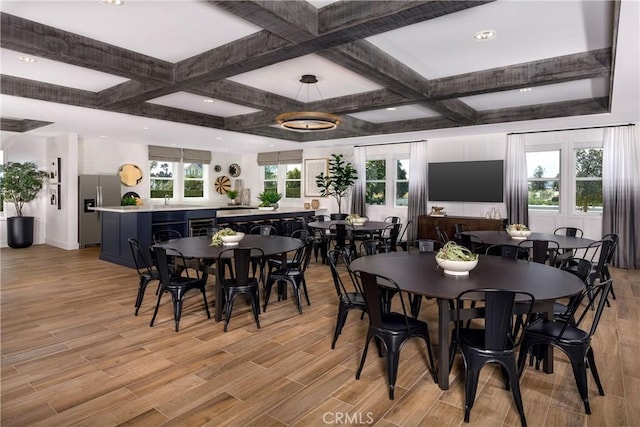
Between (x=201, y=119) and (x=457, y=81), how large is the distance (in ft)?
14.1

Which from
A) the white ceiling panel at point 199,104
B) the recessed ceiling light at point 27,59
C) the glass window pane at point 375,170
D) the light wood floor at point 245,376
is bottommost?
the light wood floor at point 245,376

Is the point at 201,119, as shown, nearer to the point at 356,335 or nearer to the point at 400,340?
the point at 356,335

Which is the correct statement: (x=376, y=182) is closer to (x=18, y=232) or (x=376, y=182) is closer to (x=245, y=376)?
(x=245, y=376)

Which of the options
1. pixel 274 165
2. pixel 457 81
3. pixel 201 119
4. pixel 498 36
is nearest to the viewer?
pixel 498 36

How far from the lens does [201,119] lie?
22.1 feet

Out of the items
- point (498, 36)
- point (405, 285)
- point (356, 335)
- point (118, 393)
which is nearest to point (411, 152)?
point (498, 36)

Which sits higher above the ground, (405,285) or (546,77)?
(546,77)

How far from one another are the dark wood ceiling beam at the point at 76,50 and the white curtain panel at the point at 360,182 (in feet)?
20.2

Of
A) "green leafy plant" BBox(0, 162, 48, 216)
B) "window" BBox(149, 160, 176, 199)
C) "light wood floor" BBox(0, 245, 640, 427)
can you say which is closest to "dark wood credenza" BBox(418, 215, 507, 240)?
"light wood floor" BBox(0, 245, 640, 427)

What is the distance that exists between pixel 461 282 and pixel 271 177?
372 inches

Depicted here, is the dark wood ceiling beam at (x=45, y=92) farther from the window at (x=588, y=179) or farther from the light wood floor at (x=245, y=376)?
the window at (x=588, y=179)

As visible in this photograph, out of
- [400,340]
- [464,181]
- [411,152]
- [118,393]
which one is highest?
[411,152]

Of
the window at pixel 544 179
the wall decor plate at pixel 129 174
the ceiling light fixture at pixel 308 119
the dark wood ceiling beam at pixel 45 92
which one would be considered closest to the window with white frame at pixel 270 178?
the wall decor plate at pixel 129 174

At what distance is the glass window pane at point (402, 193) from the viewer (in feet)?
30.7
